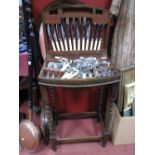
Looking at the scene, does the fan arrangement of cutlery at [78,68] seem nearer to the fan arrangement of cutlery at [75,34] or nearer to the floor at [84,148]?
the fan arrangement of cutlery at [75,34]

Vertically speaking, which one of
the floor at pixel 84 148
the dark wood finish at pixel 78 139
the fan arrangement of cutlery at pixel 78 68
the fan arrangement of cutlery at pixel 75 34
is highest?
the fan arrangement of cutlery at pixel 75 34

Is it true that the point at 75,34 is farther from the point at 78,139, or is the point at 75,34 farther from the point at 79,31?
the point at 78,139

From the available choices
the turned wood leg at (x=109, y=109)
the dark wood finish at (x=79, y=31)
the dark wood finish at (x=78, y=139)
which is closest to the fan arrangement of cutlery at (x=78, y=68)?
the dark wood finish at (x=79, y=31)

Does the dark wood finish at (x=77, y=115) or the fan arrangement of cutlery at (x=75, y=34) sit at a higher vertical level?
the fan arrangement of cutlery at (x=75, y=34)

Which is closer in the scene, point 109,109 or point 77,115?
point 109,109

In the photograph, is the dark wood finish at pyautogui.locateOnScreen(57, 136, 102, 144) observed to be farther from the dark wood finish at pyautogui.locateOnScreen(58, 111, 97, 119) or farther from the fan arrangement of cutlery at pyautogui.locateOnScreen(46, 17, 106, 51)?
the fan arrangement of cutlery at pyautogui.locateOnScreen(46, 17, 106, 51)

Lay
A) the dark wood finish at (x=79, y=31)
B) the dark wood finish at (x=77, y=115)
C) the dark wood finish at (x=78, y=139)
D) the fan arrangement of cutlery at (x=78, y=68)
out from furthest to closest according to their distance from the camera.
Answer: the dark wood finish at (x=77, y=115) → the dark wood finish at (x=78, y=139) → the dark wood finish at (x=79, y=31) → the fan arrangement of cutlery at (x=78, y=68)

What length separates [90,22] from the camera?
167 centimetres

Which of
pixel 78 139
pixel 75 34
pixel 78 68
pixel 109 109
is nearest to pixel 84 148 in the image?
pixel 78 139

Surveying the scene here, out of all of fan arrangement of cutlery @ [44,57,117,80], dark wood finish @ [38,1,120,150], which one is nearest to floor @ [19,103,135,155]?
dark wood finish @ [38,1,120,150]

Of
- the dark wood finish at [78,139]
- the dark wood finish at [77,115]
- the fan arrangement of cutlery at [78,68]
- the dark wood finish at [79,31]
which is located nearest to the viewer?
the fan arrangement of cutlery at [78,68]
